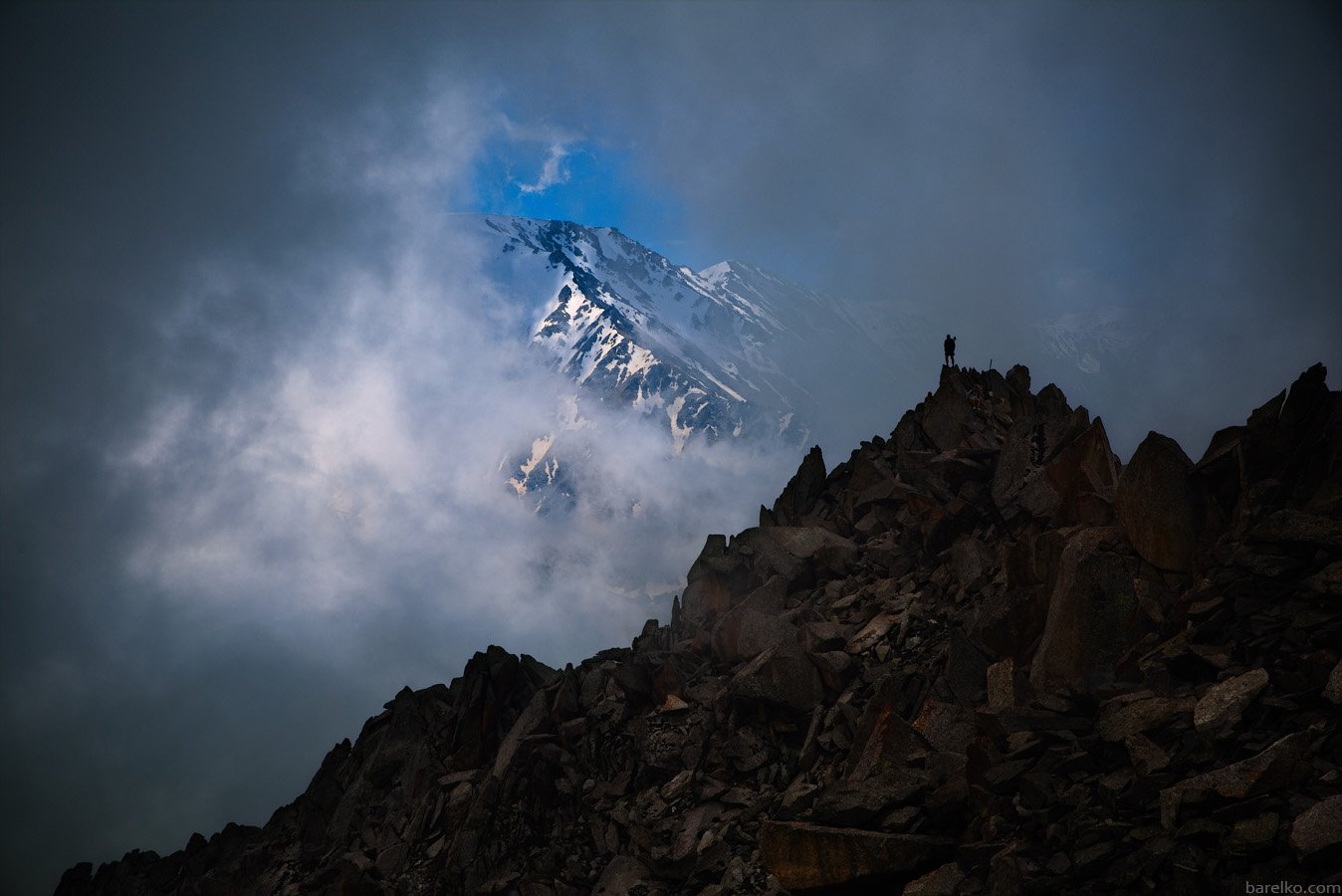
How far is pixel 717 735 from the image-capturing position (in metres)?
32.7

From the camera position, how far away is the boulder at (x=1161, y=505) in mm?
22984

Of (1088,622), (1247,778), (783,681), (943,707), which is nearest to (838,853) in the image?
(943,707)

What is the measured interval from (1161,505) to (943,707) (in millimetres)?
9586

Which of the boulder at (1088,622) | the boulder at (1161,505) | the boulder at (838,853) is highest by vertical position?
the boulder at (1161,505)

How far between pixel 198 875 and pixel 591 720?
41.8 m

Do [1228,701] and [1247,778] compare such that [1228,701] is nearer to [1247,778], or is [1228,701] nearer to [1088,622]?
[1247,778]

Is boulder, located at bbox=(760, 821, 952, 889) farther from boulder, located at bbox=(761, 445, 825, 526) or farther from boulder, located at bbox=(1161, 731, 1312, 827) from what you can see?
boulder, located at bbox=(761, 445, 825, 526)

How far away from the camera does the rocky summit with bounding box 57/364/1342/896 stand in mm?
16344

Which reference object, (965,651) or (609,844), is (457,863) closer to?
(609,844)

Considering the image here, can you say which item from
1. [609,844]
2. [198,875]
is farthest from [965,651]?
[198,875]

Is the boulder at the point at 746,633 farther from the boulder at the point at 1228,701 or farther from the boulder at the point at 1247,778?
the boulder at the point at 1247,778

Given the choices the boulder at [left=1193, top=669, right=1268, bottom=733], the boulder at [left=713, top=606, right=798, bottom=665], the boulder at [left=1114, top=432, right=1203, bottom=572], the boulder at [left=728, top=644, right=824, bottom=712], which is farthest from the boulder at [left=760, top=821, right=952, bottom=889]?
the boulder at [left=713, top=606, right=798, bottom=665]

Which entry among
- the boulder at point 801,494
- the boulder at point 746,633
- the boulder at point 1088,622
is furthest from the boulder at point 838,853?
the boulder at point 801,494

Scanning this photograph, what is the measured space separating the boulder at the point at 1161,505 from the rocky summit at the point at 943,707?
0.08 m
